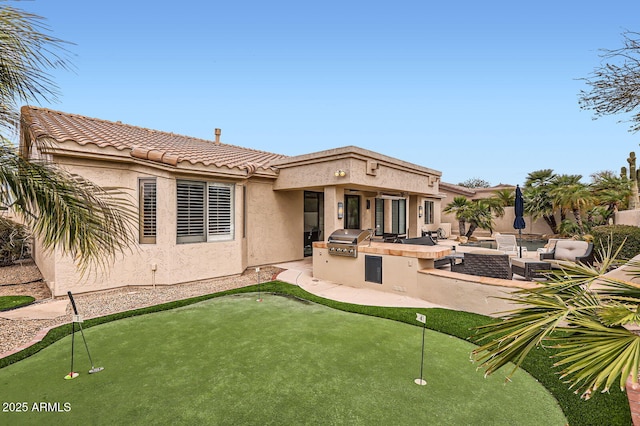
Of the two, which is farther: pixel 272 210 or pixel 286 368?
pixel 272 210

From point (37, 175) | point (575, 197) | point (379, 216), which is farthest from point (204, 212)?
point (575, 197)

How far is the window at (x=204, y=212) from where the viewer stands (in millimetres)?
11055

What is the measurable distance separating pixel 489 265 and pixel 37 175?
1052cm

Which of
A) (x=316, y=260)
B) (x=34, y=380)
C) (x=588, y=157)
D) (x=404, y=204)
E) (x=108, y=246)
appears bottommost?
(x=34, y=380)

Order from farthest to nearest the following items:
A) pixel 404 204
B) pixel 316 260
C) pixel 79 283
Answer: pixel 404 204
pixel 316 260
pixel 79 283

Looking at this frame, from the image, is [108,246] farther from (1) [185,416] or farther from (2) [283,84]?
(2) [283,84]

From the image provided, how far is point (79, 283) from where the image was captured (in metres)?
9.59

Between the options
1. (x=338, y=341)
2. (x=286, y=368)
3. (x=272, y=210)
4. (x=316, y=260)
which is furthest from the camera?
(x=272, y=210)

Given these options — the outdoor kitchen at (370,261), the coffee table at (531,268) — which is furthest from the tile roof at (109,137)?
the coffee table at (531,268)

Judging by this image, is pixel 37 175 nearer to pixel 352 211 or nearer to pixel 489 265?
pixel 489 265

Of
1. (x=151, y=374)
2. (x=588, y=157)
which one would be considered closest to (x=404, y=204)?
(x=151, y=374)

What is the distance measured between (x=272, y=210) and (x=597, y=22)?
57.6ft

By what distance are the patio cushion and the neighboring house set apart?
7.06 metres

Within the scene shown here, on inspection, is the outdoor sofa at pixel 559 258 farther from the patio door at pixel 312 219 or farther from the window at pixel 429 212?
the window at pixel 429 212
